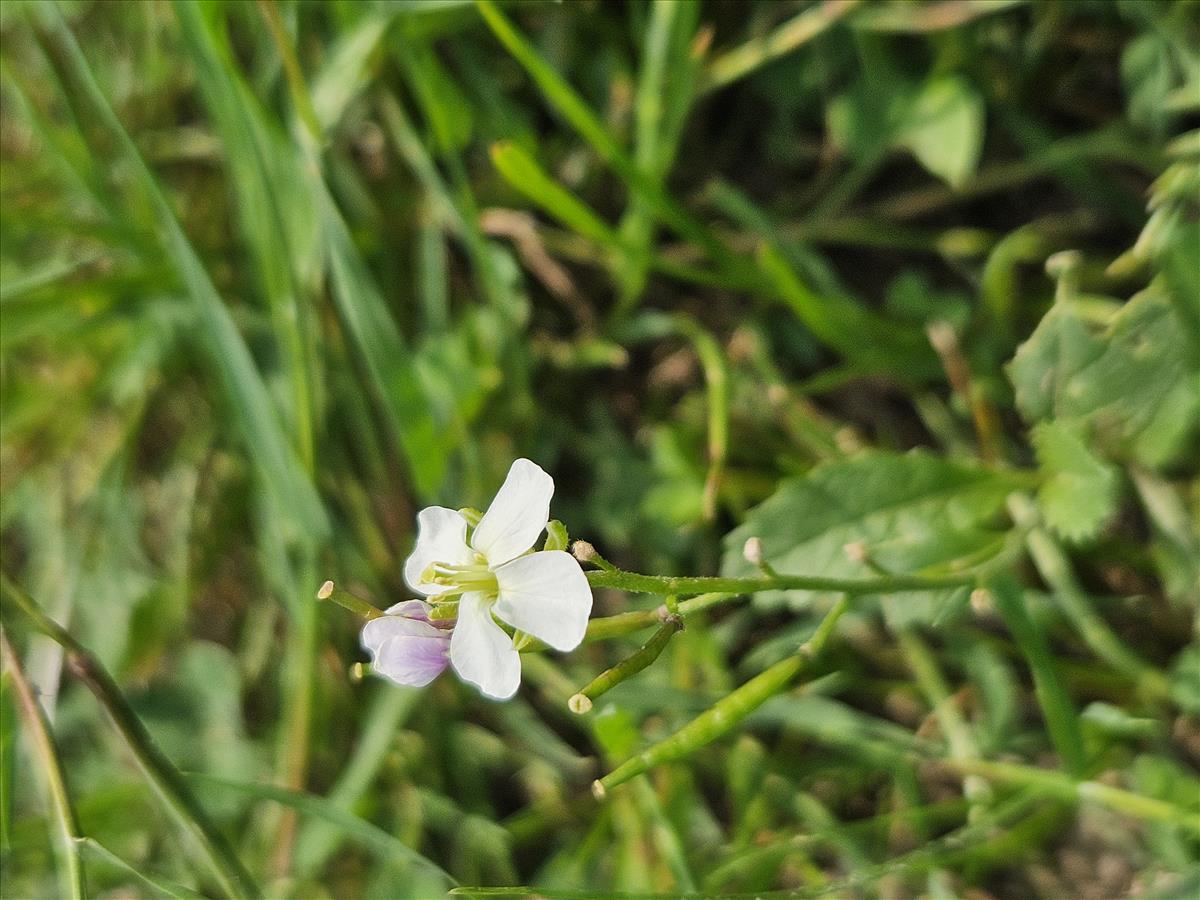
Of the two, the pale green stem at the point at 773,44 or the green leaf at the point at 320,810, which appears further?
the pale green stem at the point at 773,44

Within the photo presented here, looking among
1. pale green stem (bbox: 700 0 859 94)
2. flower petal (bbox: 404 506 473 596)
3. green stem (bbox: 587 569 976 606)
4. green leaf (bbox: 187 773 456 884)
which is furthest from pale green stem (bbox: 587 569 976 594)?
pale green stem (bbox: 700 0 859 94)

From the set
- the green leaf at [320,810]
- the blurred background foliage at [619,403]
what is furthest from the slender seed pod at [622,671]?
the green leaf at [320,810]

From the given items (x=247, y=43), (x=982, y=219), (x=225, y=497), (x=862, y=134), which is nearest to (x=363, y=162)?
(x=247, y=43)

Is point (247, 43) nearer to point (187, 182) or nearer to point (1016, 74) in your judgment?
point (187, 182)

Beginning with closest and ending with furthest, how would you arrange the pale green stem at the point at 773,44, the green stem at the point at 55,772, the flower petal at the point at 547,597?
the flower petal at the point at 547,597 < the green stem at the point at 55,772 < the pale green stem at the point at 773,44

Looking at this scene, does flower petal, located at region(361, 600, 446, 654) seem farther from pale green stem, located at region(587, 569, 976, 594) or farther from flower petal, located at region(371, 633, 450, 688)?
Answer: pale green stem, located at region(587, 569, 976, 594)

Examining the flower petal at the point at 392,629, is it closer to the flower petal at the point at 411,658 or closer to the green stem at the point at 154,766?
the flower petal at the point at 411,658

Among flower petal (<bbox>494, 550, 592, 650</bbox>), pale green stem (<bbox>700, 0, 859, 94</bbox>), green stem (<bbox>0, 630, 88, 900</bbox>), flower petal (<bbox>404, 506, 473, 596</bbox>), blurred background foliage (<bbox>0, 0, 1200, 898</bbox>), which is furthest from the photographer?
pale green stem (<bbox>700, 0, 859, 94</bbox>)
